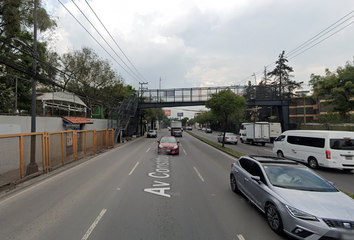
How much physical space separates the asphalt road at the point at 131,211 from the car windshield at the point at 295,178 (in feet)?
3.12

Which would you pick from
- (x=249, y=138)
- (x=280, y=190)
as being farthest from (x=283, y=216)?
(x=249, y=138)

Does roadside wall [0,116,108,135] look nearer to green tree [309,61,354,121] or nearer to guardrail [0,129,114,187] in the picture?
guardrail [0,129,114,187]

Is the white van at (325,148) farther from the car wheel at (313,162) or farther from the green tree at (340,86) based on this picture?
the green tree at (340,86)

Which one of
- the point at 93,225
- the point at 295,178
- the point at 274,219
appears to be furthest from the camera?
the point at 295,178

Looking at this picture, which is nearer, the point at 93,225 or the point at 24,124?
the point at 93,225

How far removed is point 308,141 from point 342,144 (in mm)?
1507

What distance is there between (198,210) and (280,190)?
6.48 feet

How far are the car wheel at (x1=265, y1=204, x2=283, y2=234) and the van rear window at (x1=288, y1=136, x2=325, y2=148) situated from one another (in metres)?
7.61

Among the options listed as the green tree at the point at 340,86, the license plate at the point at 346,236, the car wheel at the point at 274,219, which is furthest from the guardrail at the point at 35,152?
the green tree at the point at 340,86

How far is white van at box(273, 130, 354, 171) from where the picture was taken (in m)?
8.91

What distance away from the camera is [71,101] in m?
18.1

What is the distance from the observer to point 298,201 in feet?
11.9

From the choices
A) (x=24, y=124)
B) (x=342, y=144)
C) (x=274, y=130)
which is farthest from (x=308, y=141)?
(x=24, y=124)

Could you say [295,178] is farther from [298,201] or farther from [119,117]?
[119,117]
